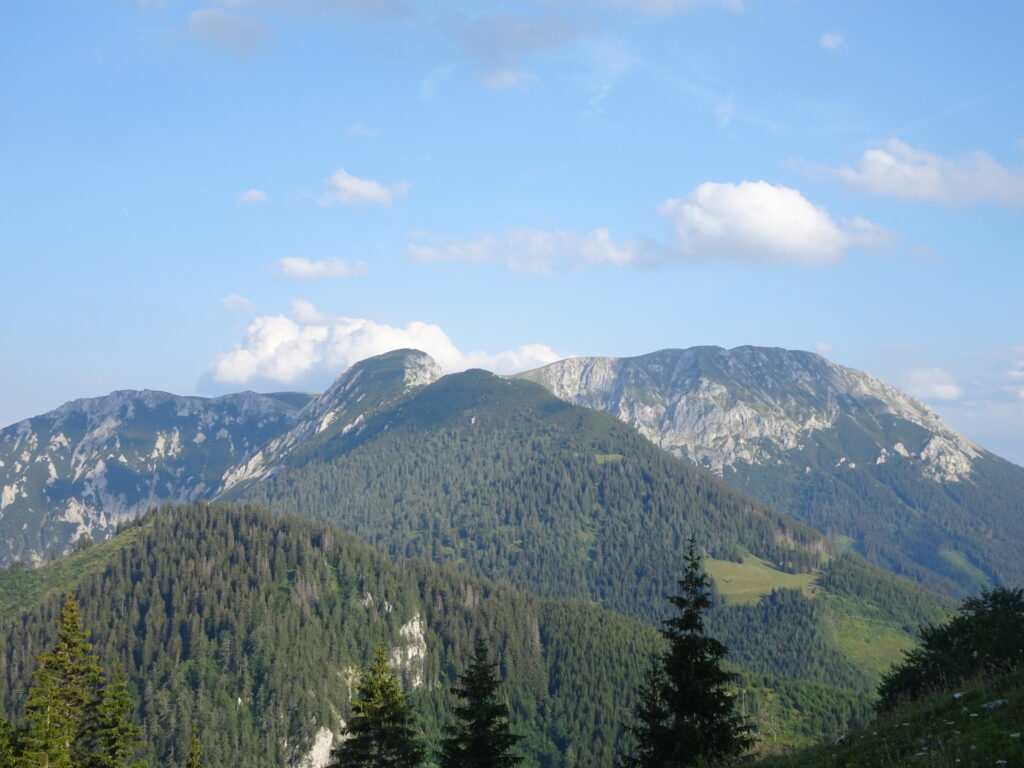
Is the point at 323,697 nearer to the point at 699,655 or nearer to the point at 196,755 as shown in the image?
the point at 196,755

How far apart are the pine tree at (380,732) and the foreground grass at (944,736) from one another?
28612 mm

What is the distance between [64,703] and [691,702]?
45383mm

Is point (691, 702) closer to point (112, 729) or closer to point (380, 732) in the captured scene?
point (380, 732)

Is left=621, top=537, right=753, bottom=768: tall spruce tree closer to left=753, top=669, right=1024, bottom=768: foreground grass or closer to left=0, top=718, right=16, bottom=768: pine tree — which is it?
left=753, top=669, right=1024, bottom=768: foreground grass

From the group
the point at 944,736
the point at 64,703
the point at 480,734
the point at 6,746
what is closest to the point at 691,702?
the point at 480,734

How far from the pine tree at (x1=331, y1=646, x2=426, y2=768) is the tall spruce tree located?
54.0 ft

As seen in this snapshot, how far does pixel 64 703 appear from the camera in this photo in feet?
179

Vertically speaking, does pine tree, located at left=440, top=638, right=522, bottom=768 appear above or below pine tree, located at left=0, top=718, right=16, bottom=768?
above

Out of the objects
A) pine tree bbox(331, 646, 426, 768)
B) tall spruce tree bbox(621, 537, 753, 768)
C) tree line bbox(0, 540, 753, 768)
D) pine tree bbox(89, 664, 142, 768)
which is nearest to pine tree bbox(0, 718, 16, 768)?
tree line bbox(0, 540, 753, 768)

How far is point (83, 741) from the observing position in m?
58.3

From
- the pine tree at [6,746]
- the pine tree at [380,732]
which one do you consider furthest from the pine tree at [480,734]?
the pine tree at [6,746]

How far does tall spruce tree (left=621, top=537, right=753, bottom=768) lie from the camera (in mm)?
34281

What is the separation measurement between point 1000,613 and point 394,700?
162 ft

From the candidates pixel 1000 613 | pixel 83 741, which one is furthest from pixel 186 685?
pixel 1000 613
